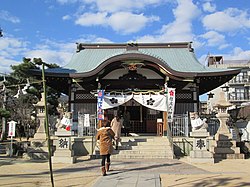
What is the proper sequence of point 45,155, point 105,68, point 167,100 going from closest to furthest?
1. point 45,155
2. point 167,100
3. point 105,68

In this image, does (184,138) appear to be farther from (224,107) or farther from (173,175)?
(173,175)

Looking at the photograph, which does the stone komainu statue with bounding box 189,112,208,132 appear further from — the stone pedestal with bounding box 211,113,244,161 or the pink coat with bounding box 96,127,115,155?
the pink coat with bounding box 96,127,115,155

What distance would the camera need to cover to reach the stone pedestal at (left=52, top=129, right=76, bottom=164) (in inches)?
406

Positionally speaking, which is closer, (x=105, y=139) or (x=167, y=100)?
(x=105, y=139)

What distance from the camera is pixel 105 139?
796 centimetres

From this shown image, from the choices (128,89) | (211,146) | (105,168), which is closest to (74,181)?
(105,168)

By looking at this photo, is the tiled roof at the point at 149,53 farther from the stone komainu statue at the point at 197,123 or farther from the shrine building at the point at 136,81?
the stone komainu statue at the point at 197,123

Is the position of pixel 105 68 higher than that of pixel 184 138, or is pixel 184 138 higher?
pixel 105 68

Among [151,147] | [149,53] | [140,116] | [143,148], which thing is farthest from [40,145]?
[149,53]

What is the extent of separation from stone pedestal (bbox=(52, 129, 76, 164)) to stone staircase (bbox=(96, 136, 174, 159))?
186cm

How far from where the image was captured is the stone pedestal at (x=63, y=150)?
10.3m

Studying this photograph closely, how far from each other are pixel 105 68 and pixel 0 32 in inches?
224

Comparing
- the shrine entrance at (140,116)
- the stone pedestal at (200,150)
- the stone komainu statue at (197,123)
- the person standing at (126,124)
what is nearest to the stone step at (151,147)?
the stone pedestal at (200,150)

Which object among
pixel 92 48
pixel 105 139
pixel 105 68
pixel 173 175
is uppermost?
pixel 92 48
